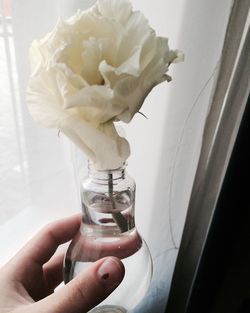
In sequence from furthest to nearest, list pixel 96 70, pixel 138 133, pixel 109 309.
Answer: pixel 138 133, pixel 109 309, pixel 96 70

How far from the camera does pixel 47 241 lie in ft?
1.56

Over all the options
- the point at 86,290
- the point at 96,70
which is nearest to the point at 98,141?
the point at 96,70

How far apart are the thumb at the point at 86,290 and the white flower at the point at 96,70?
0.43 feet

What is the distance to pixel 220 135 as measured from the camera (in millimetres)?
542

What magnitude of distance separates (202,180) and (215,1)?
306mm

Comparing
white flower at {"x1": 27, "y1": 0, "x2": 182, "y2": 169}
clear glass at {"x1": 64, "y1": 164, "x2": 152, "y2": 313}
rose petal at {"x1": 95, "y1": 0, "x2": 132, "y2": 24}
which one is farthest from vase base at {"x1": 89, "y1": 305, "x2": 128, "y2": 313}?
rose petal at {"x1": 95, "y1": 0, "x2": 132, "y2": 24}

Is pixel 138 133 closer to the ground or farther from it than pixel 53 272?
farther from it

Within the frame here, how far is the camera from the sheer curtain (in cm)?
36

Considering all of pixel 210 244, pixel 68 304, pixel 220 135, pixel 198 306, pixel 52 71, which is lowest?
pixel 198 306

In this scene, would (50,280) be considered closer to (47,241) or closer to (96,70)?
(47,241)

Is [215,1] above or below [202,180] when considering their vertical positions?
above

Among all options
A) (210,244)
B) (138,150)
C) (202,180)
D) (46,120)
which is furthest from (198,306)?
(46,120)

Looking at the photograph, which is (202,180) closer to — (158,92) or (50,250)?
(158,92)

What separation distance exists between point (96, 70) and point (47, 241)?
0.31 metres
